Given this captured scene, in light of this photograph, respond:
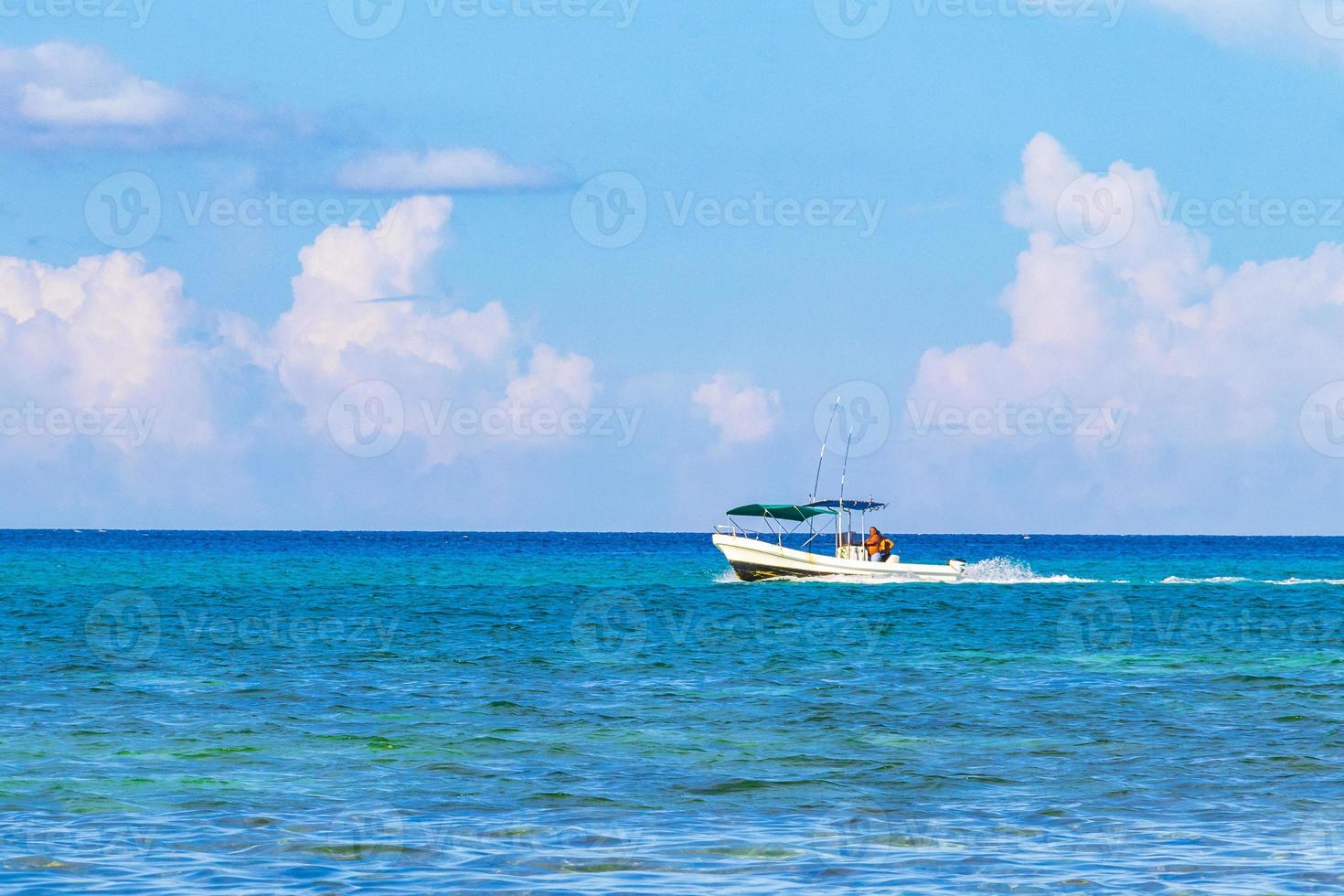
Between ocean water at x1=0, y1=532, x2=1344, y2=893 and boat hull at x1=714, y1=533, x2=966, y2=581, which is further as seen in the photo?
boat hull at x1=714, y1=533, x2=966, y2=581

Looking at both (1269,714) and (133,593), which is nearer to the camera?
(1269,714)

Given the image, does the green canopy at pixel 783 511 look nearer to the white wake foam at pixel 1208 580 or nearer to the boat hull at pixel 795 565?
the boat hull at pixel 795 565

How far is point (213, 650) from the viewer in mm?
34406

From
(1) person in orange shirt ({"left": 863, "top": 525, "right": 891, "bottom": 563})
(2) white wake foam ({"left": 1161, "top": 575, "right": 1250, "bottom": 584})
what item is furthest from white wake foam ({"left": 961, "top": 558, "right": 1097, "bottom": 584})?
(1) person in orange shirt ({"left": 863, "top": 525, "right": 891, "bottom": 563})

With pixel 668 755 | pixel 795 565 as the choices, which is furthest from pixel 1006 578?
pixel 668 755

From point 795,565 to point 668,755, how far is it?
42.4 meters

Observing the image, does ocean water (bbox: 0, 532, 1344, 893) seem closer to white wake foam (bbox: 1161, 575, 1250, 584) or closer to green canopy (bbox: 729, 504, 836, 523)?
green canopy (bbox: 729, 504, 836, 523)

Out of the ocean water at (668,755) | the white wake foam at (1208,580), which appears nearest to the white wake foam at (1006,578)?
the white wake foam at (1208,580)

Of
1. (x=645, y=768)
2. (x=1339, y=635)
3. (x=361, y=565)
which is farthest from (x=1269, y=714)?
(x=361, y=565)

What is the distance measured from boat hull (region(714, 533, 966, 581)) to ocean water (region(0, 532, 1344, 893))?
658 inches

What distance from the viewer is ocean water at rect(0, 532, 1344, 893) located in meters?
13.4

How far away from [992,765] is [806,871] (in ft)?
21.1

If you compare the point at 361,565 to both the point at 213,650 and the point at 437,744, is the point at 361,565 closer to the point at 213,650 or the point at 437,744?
the point at 213,650

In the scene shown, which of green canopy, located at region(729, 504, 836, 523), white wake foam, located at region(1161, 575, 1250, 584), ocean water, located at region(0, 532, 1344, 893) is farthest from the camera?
white wake foam, located at region(1161, 575, 1250, 584)
